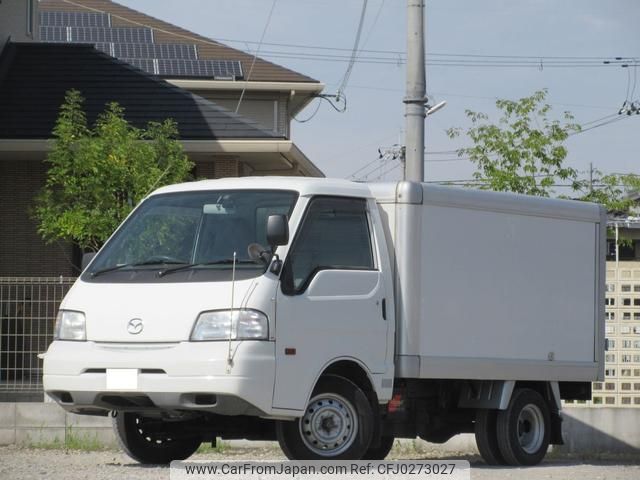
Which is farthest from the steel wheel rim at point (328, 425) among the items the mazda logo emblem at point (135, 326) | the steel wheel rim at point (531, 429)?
the steel wheel rim at point (531, 429)

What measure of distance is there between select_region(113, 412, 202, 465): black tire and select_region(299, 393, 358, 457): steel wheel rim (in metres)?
1.44

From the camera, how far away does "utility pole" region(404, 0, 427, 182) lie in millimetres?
16078

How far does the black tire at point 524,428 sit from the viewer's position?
A: 12.2 m

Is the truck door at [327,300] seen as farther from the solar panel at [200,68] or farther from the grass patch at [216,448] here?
the solar panel at [200,68]

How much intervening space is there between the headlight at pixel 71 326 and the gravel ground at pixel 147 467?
1054 millimetres

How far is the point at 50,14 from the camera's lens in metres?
40.9

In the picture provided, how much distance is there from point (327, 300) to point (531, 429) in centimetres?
341

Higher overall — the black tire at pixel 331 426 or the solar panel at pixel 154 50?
the solar panel at pixel 154 50

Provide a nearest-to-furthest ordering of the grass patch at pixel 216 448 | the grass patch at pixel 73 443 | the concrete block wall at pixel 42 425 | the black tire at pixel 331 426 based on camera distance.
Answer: the black tire at pixel 331 426 → the grass patch at pixel 216 448 → the grass patch at pixel 73 443 → the concrete block wall at pixel 42 425

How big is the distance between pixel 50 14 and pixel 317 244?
32297mm

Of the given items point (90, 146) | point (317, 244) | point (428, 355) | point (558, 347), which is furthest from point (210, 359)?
point (90, 146)

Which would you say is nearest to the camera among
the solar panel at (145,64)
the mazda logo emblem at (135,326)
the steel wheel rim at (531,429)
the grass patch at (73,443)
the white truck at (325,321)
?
the white truck at (325,321)

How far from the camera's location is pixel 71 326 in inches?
400

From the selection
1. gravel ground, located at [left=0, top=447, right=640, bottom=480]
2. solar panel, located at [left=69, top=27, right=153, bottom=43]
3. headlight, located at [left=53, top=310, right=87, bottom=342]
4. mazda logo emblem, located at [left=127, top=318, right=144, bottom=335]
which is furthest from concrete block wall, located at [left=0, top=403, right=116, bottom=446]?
solar panel, located at [left=69, top=27, right=153, bottom=43]
